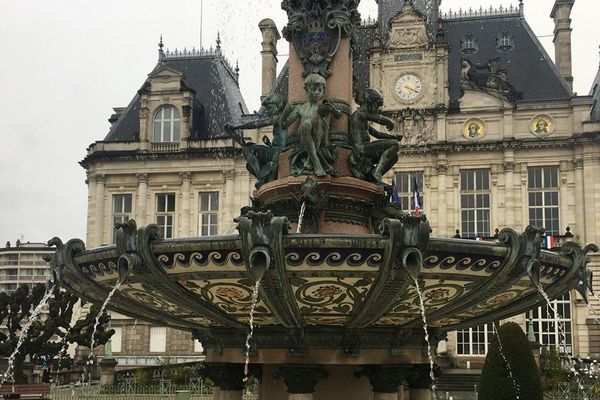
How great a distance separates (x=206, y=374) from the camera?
1058 cm

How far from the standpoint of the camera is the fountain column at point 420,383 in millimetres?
10312

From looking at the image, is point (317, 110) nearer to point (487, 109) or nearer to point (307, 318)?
point (307, 318)

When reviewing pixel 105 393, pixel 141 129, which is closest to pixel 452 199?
pixel 141 129

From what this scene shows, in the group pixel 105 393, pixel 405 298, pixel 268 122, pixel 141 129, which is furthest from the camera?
pixel 141 129

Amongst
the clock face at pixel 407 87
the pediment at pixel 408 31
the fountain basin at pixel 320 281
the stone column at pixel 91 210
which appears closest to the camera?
the fountain basin at pixel 320 281

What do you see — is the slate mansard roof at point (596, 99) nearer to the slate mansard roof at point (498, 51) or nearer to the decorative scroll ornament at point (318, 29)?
the slate mansard roof at point (498, 51)

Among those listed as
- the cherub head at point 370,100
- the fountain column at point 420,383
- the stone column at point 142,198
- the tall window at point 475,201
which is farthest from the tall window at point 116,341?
the cherub head at point 370,100

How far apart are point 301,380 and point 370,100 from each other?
3.52 m

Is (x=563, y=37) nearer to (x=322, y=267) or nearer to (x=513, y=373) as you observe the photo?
(x=513, y=373)

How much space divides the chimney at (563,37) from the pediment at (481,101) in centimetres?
477

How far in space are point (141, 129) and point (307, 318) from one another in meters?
38.9

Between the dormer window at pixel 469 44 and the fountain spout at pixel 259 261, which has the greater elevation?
the dormer window at pixel 469 44

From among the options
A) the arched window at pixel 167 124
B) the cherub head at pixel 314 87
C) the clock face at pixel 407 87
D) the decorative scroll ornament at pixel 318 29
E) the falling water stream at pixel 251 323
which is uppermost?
the clock face at pixel 407 87

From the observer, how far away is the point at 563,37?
45500 mm
